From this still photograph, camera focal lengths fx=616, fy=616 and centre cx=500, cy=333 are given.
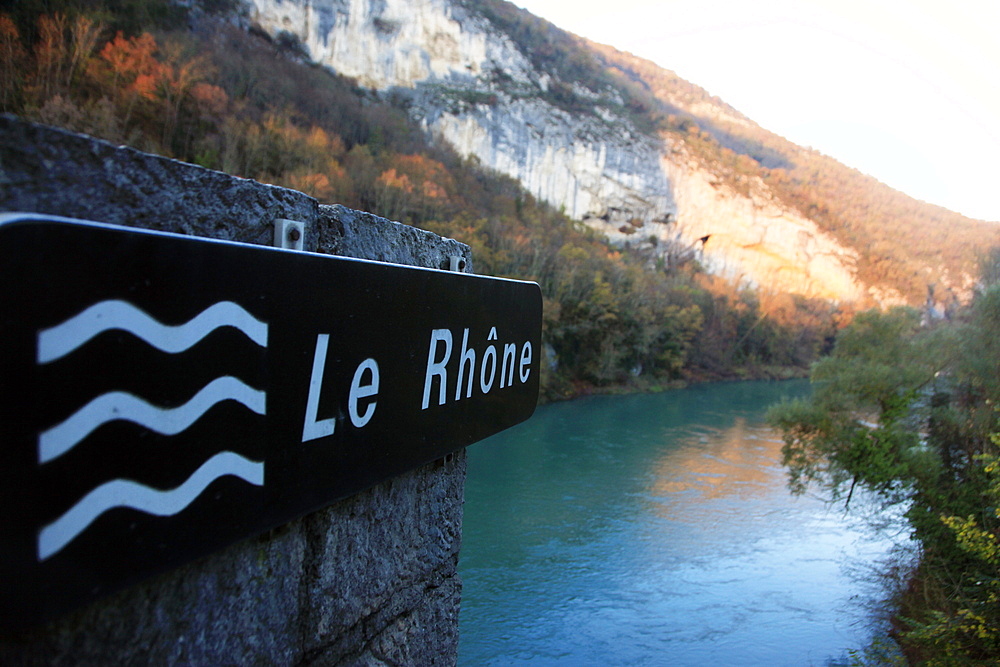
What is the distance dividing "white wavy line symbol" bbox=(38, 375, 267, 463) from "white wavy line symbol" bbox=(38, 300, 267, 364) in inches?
1.8

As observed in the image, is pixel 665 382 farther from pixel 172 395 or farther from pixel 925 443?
pixel 172 395

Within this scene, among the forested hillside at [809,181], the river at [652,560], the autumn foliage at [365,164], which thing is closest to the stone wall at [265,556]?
the river at [652,560]

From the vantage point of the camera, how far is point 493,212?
127 ft

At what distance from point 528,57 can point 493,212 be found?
30.1 m

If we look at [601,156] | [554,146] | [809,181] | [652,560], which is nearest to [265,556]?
[652,560]

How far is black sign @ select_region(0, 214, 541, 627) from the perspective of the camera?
437mm

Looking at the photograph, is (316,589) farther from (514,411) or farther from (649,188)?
(649,188)

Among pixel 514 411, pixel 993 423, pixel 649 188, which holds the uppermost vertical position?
pixel 649 188

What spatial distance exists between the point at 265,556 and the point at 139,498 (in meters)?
0.27

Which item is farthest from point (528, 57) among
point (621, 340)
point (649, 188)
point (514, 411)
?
point (514, 411)

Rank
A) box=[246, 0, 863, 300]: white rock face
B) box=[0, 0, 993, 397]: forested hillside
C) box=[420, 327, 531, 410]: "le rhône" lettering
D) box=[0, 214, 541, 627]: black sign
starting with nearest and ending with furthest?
box=[0, 214, 541, 627]: black sign < box=[420, 327, 531, 410]: "le rhône" lettering < box=[0, 0, 993, 397]: forested hillside < box=[246, 0, 863, 300]: white rock face

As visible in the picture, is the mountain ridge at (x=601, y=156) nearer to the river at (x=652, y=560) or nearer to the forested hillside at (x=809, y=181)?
→ the forested hillside at (x=809, y=181)

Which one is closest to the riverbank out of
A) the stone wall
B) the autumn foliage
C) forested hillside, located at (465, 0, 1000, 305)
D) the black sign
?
the autumn foliage

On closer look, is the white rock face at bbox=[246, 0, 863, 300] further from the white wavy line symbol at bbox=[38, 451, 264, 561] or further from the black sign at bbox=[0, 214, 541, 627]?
the white wavy line symbol at bbox=[38, 451, 264, 561]
